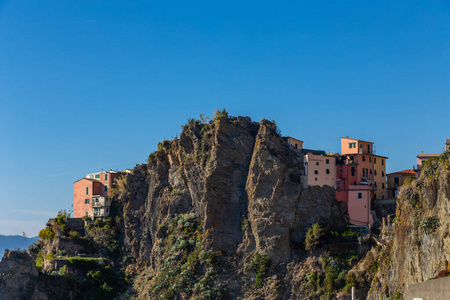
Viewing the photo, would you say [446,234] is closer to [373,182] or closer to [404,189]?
[404,189]

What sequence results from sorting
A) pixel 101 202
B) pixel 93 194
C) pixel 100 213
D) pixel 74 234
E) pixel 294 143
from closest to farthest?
pixel 294 143 < pixel 74 234 < pixel 100 213 < pixel 101 202 < pixel 93 194

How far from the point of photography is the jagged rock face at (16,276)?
2402 inches

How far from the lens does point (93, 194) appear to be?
2928 inches

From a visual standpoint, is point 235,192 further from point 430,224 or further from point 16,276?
point 430,224

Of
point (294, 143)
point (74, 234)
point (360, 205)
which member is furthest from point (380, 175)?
point (74, 234)

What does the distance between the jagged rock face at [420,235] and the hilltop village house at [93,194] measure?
34.5m

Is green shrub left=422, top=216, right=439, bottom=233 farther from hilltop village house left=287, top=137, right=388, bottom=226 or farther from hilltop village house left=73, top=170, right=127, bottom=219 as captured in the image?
hilltop village house left=73, top=170, right=127, bottom=219

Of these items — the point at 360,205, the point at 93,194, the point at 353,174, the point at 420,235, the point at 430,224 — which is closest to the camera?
the point at 430,224

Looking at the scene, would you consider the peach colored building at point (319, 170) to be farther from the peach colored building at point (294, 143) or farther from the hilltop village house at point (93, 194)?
the hilltop village house at point (93, 194)

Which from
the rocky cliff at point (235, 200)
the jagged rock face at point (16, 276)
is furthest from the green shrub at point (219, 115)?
the jagged rock face at point (16, 276)

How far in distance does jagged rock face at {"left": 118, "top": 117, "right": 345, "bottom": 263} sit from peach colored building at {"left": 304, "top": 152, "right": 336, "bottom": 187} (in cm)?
98

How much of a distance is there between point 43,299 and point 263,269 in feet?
70.8

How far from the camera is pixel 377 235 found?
5484cm

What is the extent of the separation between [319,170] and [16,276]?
1170 inches
